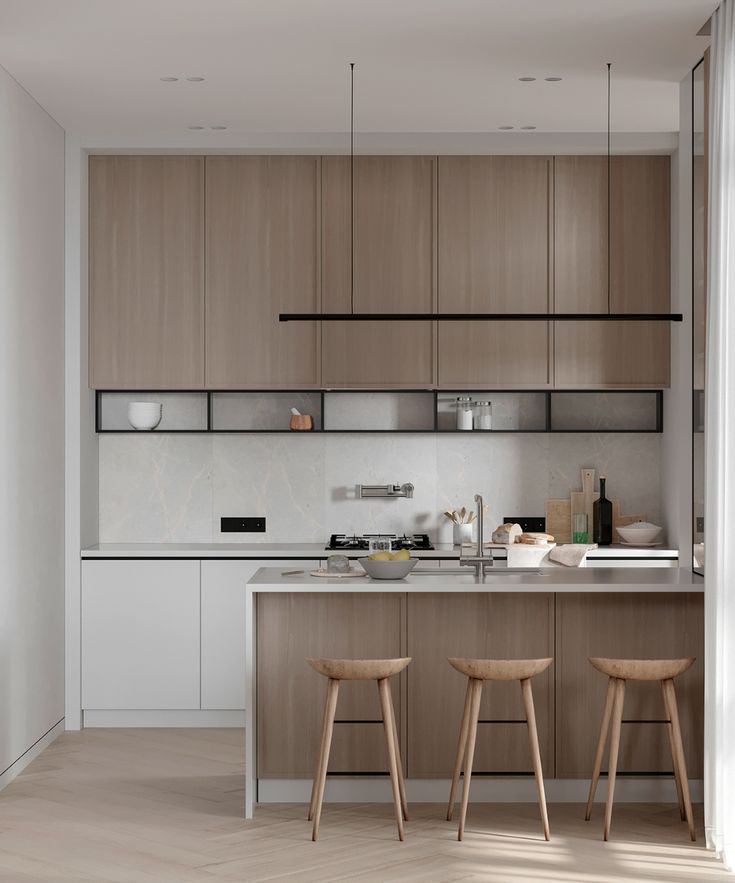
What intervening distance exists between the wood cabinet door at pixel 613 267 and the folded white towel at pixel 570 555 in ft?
4.14

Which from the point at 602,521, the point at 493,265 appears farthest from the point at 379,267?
the point at 602,521

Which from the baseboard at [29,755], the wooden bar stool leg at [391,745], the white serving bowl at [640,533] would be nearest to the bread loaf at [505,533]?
the white serving bowl at [640,533]

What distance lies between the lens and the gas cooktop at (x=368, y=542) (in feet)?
19.8

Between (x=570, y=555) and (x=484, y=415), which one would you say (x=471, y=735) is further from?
(x=484, y=415)

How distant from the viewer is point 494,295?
608 centimetres

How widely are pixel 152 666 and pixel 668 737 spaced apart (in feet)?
9.00

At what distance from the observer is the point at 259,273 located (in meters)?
6.07

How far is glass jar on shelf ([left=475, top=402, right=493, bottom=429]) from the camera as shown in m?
6.34

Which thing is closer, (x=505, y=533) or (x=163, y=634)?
(x=163, y=634)

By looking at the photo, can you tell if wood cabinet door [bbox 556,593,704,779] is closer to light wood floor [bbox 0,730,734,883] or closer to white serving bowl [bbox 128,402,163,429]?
light wood floor [bbox 0,730,734,883]

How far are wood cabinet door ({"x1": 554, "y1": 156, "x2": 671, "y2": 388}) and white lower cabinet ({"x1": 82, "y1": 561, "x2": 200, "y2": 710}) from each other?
7.95 feet

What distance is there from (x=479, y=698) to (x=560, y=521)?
2427 mm

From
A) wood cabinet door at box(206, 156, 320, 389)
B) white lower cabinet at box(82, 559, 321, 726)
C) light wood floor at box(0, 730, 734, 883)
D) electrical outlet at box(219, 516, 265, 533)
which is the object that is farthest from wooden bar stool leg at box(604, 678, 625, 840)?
Answer: electrical outlet at box(219, 516, 265, 533)

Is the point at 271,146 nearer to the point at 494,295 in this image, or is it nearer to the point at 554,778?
the point at 494,295
